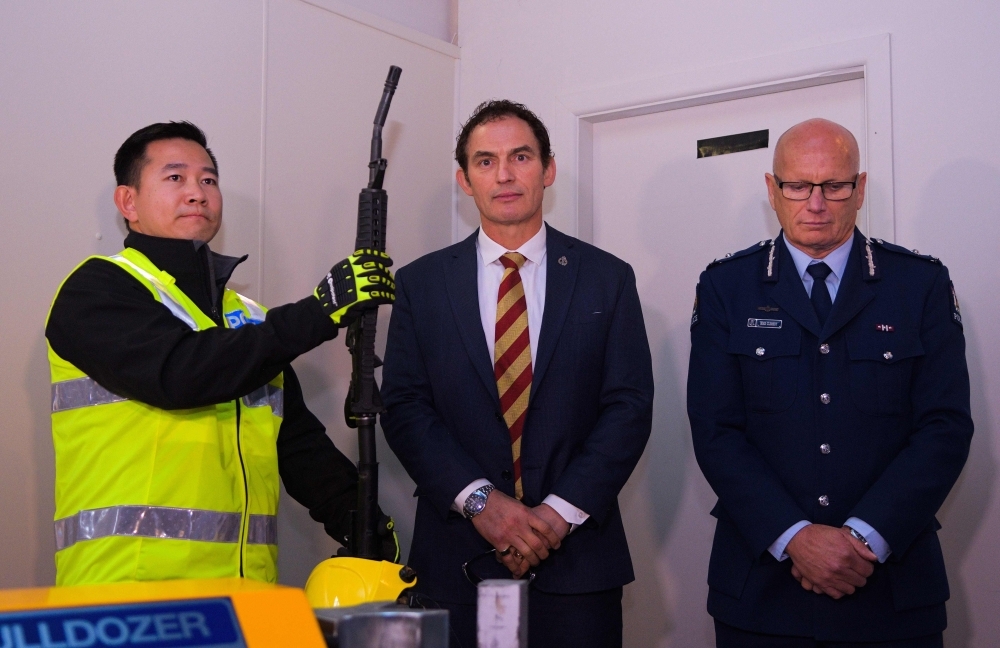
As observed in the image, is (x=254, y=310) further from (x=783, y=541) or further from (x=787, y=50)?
(x=787, y=50)

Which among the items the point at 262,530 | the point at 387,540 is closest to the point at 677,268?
the point at 387,540

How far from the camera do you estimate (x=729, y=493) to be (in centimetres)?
205

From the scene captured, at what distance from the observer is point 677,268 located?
332cm

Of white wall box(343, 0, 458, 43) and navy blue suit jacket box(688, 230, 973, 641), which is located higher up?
white wall box(343, 0, 458, 43)

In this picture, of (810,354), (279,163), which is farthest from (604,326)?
(279,163)

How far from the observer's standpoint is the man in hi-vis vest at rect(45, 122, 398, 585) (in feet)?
5.93

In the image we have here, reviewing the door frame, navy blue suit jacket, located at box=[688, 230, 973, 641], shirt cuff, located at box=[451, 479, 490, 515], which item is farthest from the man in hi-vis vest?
the door frame

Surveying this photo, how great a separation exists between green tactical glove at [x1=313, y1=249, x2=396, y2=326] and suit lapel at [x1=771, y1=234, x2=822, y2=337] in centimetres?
89

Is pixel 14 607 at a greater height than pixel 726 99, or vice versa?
pixel 726 99

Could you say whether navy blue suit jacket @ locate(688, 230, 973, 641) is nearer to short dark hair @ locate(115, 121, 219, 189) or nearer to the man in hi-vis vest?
the man in hi-vis vest

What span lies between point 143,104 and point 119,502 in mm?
1337

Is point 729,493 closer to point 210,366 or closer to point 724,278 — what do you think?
point 724,278

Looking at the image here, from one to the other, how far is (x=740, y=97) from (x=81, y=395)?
2274mm

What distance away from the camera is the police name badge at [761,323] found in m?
2.15
